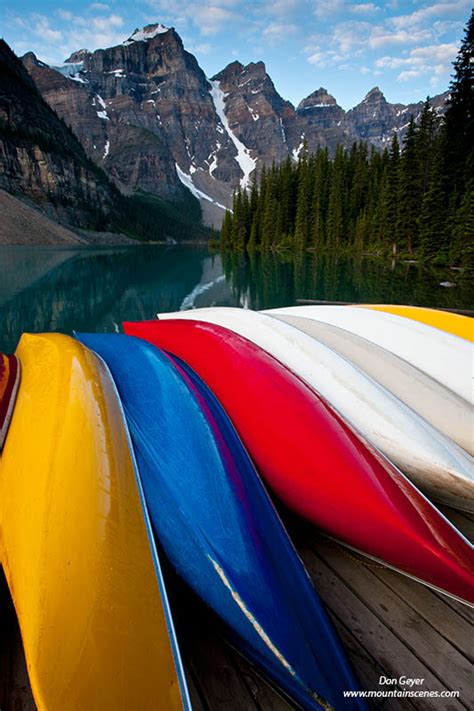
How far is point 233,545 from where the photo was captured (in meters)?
1.59

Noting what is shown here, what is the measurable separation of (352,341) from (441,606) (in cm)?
238

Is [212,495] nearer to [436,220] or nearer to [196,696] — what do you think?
[196,696]

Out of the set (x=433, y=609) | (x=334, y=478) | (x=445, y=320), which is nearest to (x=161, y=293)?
(x=445, y=320)

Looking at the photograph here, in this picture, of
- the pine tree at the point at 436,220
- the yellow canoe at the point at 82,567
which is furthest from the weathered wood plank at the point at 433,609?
the pine tree at the point at 436,220

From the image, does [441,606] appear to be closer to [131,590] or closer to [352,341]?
[131,590]

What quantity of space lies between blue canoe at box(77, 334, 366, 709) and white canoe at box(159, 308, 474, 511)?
887 millimetres

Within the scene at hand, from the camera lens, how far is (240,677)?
142cm

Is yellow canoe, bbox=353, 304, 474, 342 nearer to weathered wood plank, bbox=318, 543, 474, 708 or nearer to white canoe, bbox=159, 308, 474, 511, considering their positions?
white canoe, bbox=159, 308, 474, 511

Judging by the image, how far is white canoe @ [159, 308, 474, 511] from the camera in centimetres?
217

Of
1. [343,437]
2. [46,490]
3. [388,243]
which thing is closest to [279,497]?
[343,437]

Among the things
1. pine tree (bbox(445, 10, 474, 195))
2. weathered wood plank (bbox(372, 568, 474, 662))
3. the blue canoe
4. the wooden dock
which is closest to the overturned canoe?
the blue canoe

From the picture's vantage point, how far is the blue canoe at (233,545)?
130 cm

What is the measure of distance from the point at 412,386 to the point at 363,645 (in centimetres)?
189

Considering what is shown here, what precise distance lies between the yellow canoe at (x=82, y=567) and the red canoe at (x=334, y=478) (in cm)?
89
